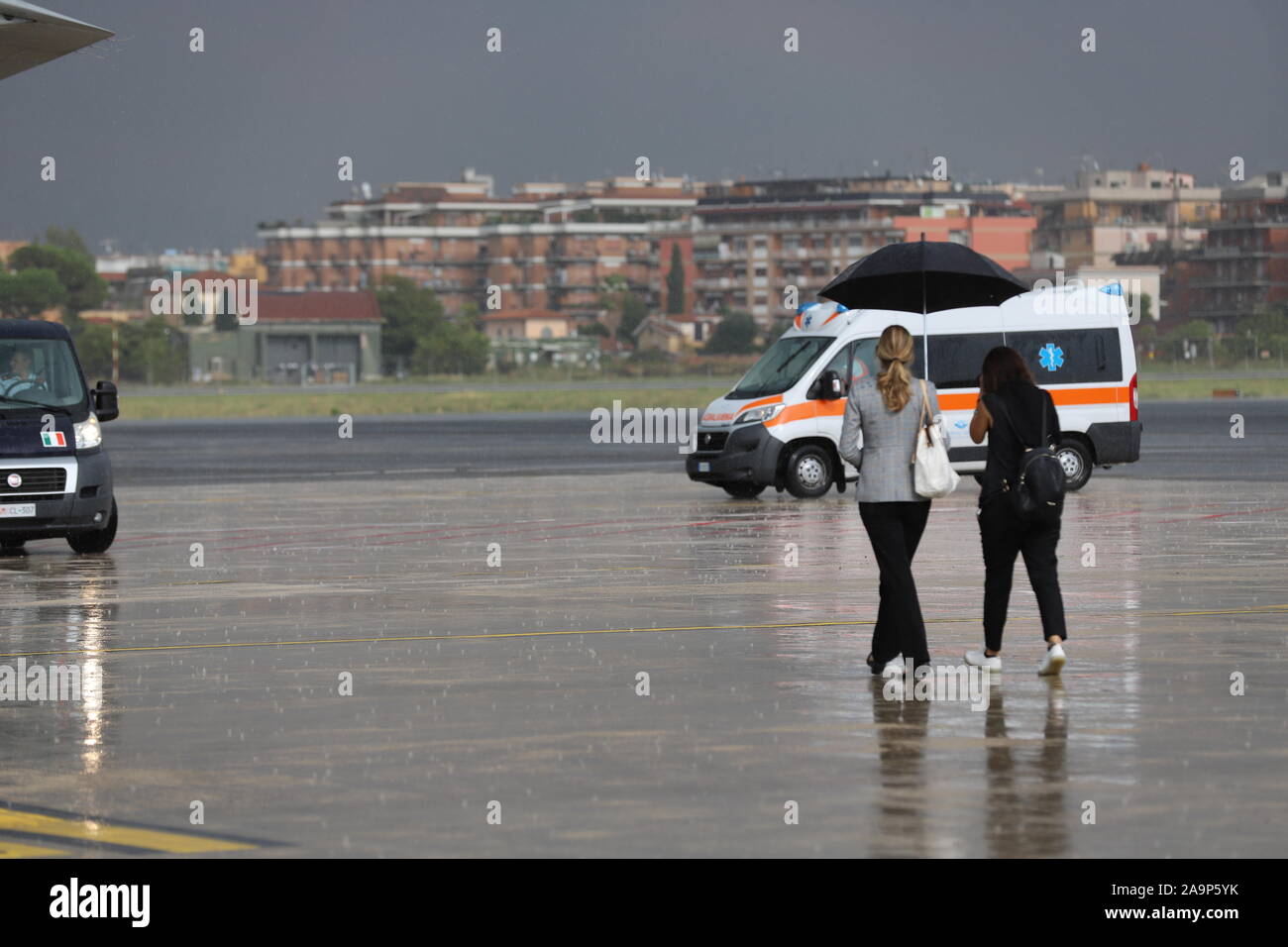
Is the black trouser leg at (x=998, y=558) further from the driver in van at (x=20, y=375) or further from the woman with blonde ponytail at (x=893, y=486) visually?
the driver in van at (x=20, y=375)

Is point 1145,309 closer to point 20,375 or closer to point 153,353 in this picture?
point 153,353

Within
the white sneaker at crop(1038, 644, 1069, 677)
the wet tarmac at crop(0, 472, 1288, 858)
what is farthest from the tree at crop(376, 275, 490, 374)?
the white sneaker at crop(1038, 644, 1069, 677)

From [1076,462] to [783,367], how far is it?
394 centimetres

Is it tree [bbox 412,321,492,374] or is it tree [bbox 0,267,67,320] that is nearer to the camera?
tree [bbox 412,321,492,374]

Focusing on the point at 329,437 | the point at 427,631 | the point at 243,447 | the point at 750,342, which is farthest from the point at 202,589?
the point at 750,342

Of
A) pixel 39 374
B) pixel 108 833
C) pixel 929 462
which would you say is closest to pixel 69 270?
pixel 39 374

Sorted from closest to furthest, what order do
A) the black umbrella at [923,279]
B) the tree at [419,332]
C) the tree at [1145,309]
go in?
the black umbrella at [923,279] < the tree at [419,332] < the tree at [1145,309]

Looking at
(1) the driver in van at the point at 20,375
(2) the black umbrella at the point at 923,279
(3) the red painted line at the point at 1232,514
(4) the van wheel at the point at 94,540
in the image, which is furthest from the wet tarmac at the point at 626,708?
(3) the red painted line at the point at 1232,514

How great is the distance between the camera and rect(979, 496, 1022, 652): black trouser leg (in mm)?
12094

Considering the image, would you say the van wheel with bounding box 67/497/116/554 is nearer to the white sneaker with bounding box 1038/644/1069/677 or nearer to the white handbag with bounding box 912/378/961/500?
the white handbag with bounding box 912/378/961/500

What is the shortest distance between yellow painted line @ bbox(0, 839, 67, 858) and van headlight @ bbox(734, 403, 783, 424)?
788 inches

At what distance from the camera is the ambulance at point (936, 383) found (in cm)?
2750

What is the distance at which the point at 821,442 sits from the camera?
27.7 meters

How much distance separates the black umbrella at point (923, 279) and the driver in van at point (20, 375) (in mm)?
9761
